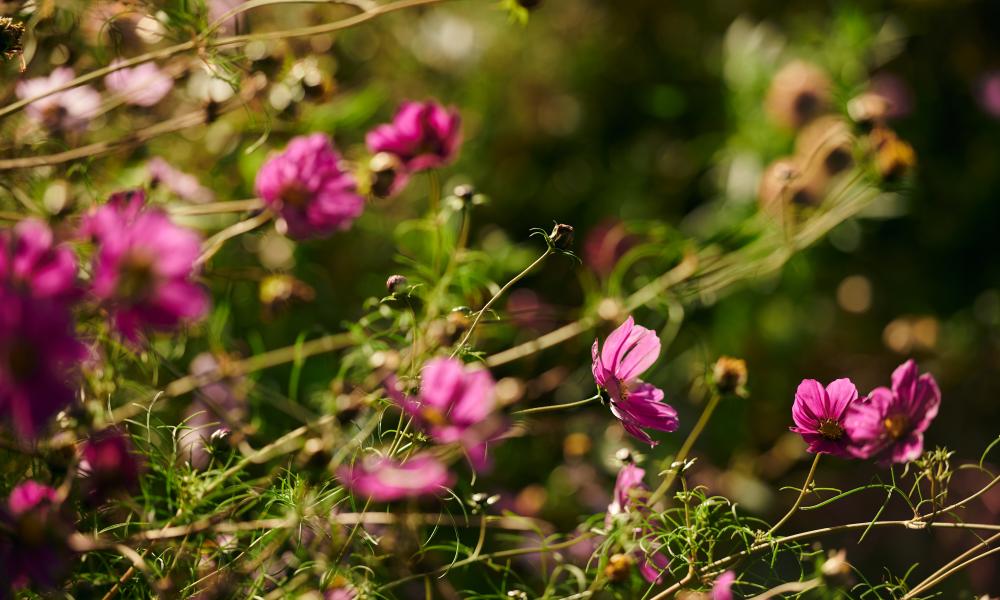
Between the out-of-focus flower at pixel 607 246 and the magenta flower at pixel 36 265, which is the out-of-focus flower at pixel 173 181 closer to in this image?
the magenta flower at pixel 36 265

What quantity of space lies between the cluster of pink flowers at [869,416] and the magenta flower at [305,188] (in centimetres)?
35

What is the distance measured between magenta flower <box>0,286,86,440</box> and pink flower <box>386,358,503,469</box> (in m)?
0.15

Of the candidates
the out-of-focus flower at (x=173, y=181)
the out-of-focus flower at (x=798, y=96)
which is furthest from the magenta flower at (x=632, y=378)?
the out-of-focus flower at (x=798, y=96)

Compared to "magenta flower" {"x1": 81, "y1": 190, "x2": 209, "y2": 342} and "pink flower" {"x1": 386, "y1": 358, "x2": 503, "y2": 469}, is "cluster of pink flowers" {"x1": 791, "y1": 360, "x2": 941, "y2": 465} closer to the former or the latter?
"pink flower" {"x1": 386, "y1": 358, "x2": 503, "y2": 469}

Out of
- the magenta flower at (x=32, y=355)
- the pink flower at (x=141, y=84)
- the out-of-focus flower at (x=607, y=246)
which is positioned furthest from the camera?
the out-of-focus flower at (x=607, y=246)

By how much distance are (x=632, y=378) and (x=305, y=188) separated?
279 mm

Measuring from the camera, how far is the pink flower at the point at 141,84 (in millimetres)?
741

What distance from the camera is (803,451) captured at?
1128mm

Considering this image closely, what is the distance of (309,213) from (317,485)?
0.70 ft

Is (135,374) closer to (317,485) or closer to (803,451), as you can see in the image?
(317,485)

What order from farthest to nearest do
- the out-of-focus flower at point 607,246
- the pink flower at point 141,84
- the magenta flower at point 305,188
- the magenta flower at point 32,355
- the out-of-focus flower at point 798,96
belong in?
the out-of-focus flower at point 798,96
the out-of-focus flower at point 607,246
the pink flower at point 141,84
the magenta flower at point 305,188
the magenta flower at point 32,355

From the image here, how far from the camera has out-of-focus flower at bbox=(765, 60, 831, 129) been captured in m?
1.20

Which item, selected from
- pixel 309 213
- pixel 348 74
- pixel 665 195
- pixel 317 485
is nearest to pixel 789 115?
pixel 665 195

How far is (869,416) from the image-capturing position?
1.64 ft
